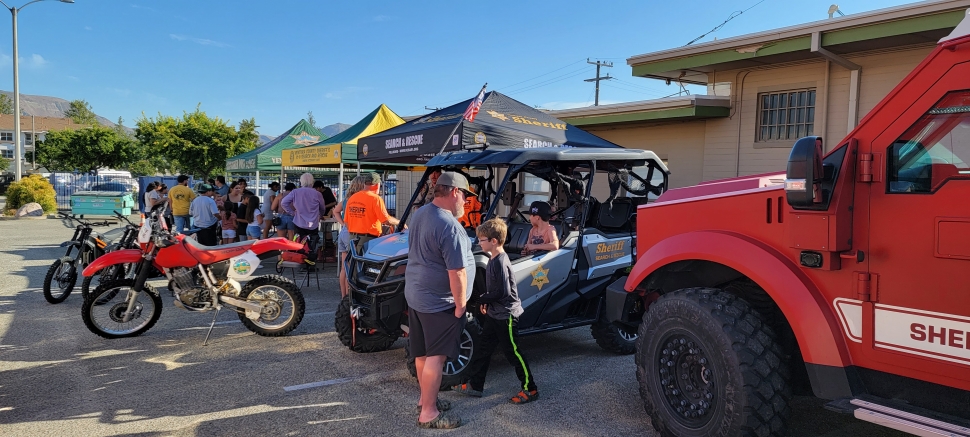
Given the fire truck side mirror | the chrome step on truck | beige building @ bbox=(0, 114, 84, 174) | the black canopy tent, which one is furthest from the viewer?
beige building @ bbox=(0, 114, 84, 174)

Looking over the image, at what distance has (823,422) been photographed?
14.2ft

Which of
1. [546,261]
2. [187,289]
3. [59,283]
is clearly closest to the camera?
[546,261]

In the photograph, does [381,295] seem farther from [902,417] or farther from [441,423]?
[902,417]

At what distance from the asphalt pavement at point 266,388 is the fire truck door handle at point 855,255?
5.31 ft

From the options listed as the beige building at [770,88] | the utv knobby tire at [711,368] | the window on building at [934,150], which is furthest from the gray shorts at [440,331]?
the beige building at [770,88]

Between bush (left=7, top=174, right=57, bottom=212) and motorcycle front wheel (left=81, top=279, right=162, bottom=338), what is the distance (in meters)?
21.3

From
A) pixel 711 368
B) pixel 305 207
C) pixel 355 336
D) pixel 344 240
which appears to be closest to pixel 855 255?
pixel 711 368

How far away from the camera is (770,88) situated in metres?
10.4

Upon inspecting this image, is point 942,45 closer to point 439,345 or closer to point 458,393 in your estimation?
point 439,345

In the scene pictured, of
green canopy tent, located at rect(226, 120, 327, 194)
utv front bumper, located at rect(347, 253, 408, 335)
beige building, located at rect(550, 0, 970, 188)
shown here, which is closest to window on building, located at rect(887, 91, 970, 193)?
utv front bumper, located at rect(347, 253, 408, 335)

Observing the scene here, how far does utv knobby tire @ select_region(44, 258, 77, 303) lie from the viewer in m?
7.97

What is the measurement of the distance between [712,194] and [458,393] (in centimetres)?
241

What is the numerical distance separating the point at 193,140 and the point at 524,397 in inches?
1560

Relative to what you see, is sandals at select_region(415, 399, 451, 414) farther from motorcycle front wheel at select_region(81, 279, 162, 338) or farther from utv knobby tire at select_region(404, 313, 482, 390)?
motorcycle front wheel at select_region(81, 279, 162, 338)
